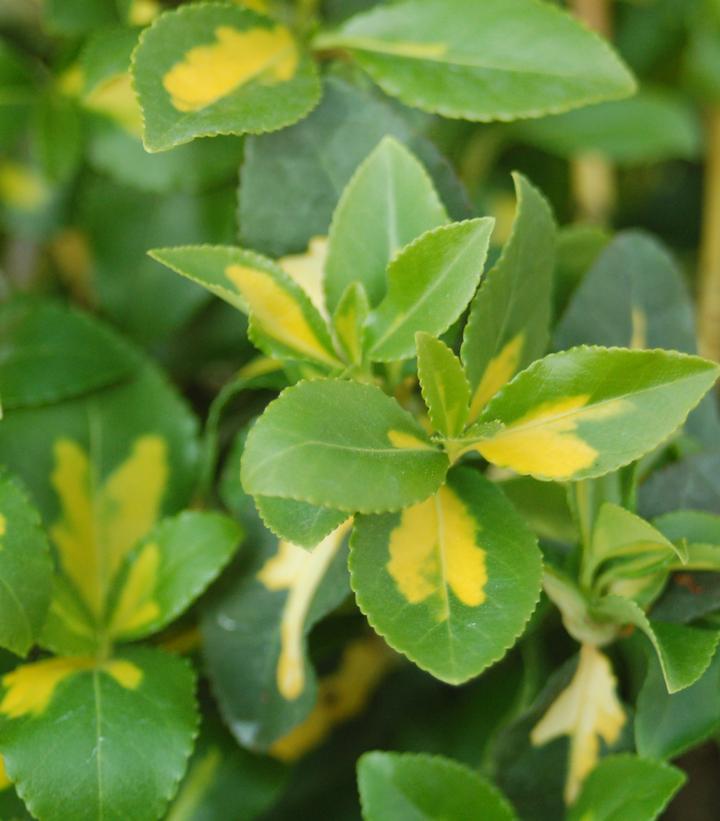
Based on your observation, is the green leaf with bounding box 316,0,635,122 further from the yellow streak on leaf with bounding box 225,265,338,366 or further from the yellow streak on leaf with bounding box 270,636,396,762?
the yellow streak on leaf with bounding box 270,636,396,762

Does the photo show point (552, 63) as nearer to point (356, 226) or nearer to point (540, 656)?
point (356, 226)

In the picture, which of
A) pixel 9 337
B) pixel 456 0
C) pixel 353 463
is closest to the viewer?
pixel 353 463

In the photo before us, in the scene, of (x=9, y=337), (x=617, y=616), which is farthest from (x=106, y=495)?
(x=617, y=616)

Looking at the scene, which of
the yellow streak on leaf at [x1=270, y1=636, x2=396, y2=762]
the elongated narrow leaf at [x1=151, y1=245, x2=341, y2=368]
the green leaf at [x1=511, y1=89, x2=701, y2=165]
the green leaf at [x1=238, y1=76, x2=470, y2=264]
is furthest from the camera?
the green leaf at [x1=511, y1=89, x2=701, y2=165]

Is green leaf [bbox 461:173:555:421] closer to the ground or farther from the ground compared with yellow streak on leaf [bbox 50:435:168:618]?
farther from the ground

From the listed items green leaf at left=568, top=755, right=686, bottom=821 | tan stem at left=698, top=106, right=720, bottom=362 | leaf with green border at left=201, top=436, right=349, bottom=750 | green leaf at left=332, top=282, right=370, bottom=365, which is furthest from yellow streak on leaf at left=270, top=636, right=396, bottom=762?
tan stem at left=698, top=106, right=720, bottom=362

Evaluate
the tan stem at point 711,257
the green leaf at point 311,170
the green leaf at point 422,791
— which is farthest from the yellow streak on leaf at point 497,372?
the tan stem at point 711,257

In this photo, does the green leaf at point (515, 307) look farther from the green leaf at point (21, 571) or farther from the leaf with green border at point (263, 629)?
the green leaf at point (21, 571)
